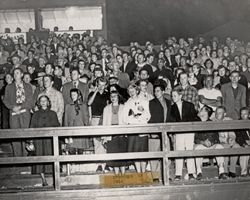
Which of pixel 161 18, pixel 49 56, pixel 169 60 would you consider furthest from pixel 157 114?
pixel 161 18

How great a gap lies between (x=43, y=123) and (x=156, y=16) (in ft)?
31.7

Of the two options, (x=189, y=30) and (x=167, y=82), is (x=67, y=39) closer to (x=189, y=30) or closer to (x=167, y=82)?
(x=167, y=82)

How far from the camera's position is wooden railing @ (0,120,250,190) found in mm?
6555

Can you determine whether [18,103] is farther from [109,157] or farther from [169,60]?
[169,60]

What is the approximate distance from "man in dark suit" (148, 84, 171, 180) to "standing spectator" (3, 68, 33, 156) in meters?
2.21

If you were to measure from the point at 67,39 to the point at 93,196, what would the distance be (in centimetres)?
647

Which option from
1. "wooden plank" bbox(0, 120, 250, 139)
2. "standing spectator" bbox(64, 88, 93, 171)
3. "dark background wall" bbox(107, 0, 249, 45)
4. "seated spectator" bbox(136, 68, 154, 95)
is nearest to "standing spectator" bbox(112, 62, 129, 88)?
"seated spectator" bbox(136, 68, 154, 95)

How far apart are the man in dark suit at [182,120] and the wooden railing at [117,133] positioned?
1.79 ft

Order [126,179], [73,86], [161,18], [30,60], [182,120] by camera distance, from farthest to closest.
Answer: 1. [161,18]
2. [30,60]
3. [73,86]
4. [182,120]
5. [126,179]

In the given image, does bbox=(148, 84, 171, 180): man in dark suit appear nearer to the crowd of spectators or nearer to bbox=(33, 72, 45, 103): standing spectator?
the crowd of spectators

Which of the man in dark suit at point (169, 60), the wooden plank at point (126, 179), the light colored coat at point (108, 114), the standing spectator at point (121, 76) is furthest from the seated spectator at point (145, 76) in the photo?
the wooden plank at point (126, 179)

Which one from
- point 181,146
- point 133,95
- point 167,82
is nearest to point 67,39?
point 167,82

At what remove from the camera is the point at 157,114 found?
295 inches

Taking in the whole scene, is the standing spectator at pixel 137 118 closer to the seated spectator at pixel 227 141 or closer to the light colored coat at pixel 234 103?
the seated spectator at pixel 227 141
